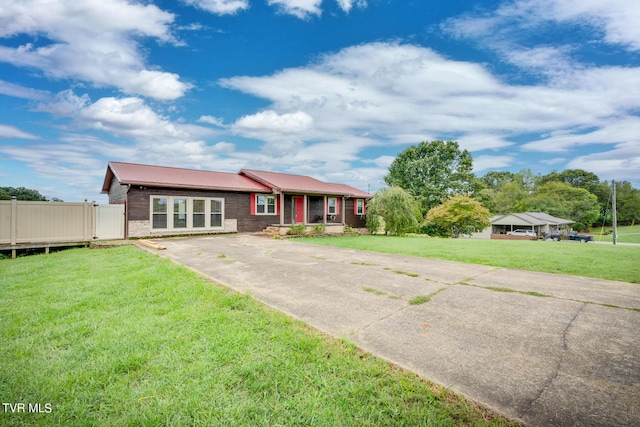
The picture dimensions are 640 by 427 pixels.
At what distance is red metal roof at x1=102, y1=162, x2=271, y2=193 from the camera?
13.4m

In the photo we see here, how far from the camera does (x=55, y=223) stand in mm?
11156

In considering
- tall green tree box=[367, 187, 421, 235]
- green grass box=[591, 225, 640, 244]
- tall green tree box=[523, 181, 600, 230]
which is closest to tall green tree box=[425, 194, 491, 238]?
tall green tree box=[367, 187, 421, 235]

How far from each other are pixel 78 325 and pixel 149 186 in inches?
468

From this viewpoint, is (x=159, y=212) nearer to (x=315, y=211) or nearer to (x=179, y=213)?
(x=179, y=213)

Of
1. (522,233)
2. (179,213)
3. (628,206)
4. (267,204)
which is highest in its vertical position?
(628,206)

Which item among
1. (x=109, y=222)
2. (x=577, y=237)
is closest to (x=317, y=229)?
(x=109, y=222)

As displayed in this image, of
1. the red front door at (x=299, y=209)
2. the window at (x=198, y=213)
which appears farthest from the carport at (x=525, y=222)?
the window at (x=198, y=213)

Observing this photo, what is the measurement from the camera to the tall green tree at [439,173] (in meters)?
32.0

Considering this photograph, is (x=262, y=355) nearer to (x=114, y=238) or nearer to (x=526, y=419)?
(x=526, y=419)

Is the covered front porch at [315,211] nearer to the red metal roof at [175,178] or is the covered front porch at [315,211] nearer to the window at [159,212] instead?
the red metal roof at [175,178]

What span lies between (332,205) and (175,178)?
1083 centimetres

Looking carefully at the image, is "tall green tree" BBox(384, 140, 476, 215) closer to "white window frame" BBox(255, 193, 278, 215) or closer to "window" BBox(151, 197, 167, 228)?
"white window frame" BBox(255, 193, 278, 215)

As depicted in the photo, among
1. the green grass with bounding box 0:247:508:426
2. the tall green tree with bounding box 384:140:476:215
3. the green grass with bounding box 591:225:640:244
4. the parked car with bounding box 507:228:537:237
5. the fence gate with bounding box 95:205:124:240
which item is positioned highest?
the tall green tree with bounding box 384:140:476:215

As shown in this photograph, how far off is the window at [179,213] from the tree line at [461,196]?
12.6m
